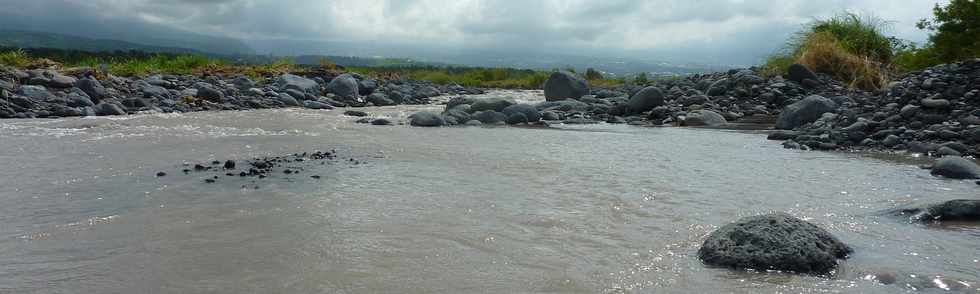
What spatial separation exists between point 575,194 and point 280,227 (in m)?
2.84

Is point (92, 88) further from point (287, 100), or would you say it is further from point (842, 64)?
point (842, 64)

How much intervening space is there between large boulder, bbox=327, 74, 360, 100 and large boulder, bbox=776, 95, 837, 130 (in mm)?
14650

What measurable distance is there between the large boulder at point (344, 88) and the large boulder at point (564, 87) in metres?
6.97

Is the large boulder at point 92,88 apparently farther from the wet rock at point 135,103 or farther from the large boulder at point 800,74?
the large boulder at point 800,74

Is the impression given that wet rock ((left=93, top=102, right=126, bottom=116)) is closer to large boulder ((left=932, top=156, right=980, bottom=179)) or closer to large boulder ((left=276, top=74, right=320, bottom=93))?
large boulder ((left=276, top=74, right=320, bottom=93))

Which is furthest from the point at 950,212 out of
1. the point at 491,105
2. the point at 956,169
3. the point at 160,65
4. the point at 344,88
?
the point at 160,65

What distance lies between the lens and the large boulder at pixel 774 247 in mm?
3930

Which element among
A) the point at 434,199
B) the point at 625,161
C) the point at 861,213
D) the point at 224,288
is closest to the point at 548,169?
the point at 625,161

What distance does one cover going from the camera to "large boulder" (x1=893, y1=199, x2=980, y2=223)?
16.9 ft

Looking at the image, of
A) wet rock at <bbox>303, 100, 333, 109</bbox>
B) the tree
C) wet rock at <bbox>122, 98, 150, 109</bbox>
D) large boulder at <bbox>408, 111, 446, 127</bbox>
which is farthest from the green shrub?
wet rock at <bbox>122, 98, 150, 109</bbox>

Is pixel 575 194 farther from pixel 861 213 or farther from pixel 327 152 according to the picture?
pixel 327 152

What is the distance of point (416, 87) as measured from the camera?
1193 inches

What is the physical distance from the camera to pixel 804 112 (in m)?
13.3

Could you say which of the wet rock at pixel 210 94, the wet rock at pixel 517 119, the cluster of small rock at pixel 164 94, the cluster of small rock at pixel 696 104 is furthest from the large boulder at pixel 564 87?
the wet rock at pixel 210 94
